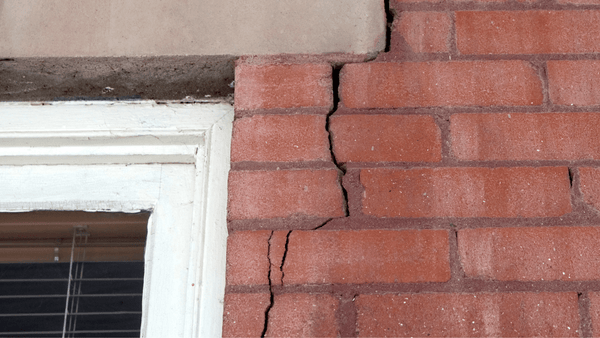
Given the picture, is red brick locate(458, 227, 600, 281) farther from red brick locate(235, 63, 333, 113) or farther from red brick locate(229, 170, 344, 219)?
red brick locate(235, 63, 333, 113)

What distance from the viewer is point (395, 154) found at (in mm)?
1012

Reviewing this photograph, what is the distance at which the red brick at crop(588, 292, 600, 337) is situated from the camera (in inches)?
36.2

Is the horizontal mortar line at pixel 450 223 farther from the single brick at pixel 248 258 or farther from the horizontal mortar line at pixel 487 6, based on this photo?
the horizontal mortar line at pixel 487 6

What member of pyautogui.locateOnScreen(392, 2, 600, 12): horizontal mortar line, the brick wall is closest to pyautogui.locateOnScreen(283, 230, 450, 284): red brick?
the brick wall

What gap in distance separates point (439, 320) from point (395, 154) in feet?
1.17

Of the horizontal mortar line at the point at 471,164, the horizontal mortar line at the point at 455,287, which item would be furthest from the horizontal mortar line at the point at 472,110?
the horizontal mortar line at the point at 455,287

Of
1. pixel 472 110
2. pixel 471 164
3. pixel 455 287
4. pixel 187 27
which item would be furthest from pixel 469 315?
pixel 187 27

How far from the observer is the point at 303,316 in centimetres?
93

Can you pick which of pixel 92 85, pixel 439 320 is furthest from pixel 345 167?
pixel 92 85

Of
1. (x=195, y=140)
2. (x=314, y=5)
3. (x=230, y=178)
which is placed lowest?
(x=230, y=178)

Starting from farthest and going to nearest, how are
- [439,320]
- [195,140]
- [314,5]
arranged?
[195,140]
[314,5]
[439,320]

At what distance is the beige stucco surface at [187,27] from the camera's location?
1.09 metres

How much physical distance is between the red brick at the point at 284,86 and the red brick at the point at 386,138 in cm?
7

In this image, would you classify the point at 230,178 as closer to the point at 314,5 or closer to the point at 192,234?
Answer: the point at 192,234
